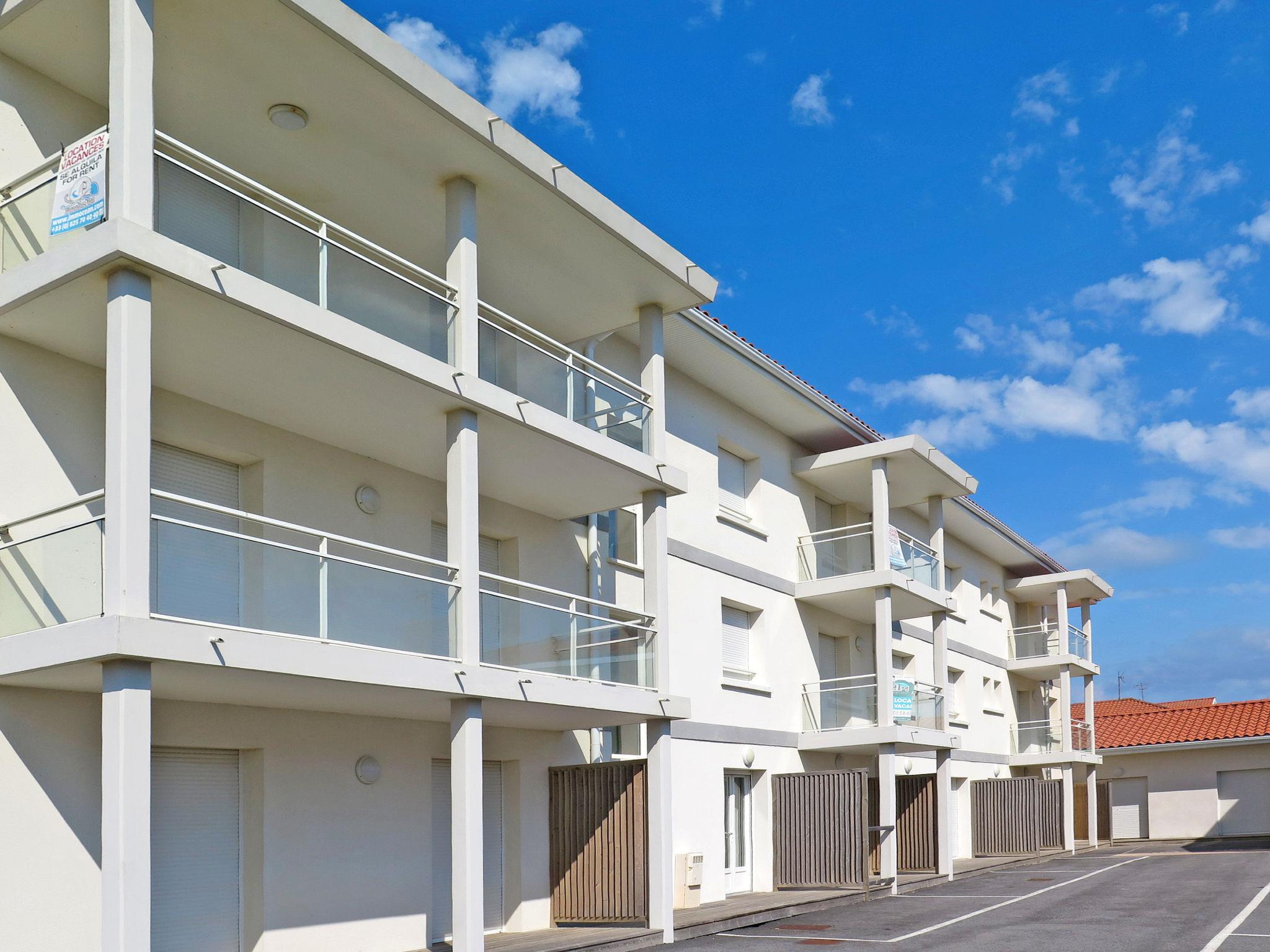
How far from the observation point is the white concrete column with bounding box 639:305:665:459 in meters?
15.1

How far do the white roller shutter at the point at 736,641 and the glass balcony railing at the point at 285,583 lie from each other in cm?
855

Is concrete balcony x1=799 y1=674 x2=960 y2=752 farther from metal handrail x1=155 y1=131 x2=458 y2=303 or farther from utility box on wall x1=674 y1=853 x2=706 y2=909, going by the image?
metal handrail x1=155 y1=131 x2=458 y2=303

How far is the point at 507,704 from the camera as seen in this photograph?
12.5 metres

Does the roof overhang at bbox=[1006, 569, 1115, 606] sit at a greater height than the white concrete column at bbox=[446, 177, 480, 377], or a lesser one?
lesser

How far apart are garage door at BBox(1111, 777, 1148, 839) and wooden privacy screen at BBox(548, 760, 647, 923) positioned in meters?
29.0

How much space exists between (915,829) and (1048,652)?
13.3 metres

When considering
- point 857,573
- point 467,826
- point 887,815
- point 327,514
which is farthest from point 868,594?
point 467,826

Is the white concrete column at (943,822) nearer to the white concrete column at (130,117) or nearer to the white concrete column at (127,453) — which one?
the white concrete column at (127,453)

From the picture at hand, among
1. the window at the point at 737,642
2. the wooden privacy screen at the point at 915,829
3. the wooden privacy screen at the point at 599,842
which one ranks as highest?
the window at the point at 737,642

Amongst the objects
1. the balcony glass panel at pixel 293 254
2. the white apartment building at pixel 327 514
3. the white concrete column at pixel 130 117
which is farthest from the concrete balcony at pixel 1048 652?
the white concrete column at pixel 130 117

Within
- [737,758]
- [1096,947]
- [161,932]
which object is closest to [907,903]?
[737,758]

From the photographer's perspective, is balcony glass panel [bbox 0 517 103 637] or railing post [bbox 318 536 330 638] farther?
railing post [bbox 318 536 330 638]

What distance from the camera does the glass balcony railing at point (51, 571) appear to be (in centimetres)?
870

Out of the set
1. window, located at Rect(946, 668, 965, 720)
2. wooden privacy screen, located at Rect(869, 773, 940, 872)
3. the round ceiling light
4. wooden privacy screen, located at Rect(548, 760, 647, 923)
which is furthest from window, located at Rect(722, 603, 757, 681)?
the round ceiling light
